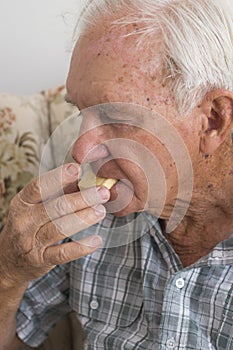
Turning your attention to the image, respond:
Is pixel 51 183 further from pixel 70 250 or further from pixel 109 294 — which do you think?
pixel 109 294

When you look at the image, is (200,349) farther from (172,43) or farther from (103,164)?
(172,43)

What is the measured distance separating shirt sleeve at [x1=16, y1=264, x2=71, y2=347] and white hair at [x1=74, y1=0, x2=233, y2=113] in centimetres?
51

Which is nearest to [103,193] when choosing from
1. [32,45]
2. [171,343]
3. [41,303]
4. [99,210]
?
[99,210]

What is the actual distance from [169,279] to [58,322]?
1.44ft

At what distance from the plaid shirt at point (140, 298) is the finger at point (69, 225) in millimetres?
200

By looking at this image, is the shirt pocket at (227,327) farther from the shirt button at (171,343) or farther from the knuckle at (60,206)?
the knuckle at (60,206)

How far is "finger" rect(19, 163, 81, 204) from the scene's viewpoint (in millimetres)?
1051

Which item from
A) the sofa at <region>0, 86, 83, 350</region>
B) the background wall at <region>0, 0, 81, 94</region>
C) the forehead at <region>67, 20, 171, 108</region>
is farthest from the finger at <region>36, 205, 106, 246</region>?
the background wall at <region>0, 0, 81, 94</region>

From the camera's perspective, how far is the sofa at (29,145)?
1459mm

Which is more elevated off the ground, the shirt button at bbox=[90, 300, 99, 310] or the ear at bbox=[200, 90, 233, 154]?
the ear at bbox=[200, 90, 233, 154]

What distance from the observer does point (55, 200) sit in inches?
41.4

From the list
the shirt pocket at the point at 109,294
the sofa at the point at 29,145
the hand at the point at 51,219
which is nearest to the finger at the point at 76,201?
the hand at the point at 51,219

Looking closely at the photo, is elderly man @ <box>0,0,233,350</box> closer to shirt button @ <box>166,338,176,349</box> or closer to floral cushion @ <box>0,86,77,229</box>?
shirt button @ <box>166,338,176,349</box>

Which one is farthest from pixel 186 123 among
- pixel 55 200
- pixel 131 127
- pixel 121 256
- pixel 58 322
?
pixel 58 322
